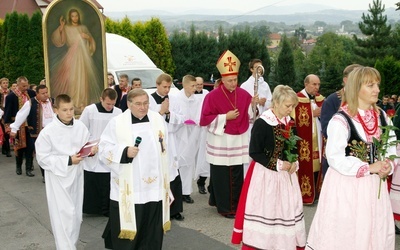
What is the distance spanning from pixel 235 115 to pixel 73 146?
94.2 inches

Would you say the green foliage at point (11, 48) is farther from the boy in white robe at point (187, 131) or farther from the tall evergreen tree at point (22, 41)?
the boy in white robe at point (187, 131)

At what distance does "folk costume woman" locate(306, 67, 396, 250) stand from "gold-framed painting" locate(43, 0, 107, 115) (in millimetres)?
7451

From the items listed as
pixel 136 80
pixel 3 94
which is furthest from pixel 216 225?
pixel 3 94

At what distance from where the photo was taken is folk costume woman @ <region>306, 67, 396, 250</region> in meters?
4.54

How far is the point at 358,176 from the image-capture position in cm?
448

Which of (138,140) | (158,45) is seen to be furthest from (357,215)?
(158,45)

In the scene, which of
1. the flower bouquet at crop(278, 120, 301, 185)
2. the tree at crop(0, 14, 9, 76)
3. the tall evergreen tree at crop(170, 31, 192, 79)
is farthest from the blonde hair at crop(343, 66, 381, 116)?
the tall evergreen tree at crop(170, 31, 192, 79)

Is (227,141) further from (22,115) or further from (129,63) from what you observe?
(129,63)

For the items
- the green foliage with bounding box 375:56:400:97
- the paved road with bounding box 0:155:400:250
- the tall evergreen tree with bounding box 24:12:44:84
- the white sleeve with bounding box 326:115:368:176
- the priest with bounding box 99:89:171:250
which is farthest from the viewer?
the tall evergreen tree with bounding box 24:12:44:84

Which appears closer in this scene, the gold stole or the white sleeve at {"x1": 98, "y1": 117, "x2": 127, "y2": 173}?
the white sleeve at {"x1": 98, "y1": 117, "x2": 127, "y2": 173}

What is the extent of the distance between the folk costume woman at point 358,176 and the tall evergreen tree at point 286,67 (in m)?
23.6

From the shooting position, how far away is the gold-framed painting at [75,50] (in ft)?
35.3

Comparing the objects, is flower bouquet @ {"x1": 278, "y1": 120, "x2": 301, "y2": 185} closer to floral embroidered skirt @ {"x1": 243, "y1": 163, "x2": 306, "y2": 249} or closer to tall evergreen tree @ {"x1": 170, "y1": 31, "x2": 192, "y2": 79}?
floral embroidered skirt @ {"x1": 243, "y1": 163, "x2": 306, "y2": 249}

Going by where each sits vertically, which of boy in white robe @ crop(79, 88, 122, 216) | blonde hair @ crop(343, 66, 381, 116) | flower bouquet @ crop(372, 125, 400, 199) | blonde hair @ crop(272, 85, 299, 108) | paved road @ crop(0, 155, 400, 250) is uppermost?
blonde hair @ crop(343, 66, 381, 116)
